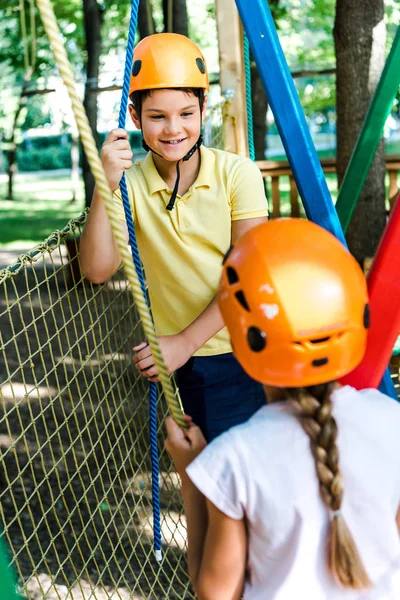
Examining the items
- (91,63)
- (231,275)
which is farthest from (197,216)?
(91,63)

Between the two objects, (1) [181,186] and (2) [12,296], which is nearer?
(1) [181,186]

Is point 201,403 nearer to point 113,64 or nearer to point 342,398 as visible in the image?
point 342,398

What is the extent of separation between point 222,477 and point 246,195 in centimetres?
104

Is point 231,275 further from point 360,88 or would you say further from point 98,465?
point 360,88

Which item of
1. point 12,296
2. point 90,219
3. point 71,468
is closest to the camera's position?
point 90,219

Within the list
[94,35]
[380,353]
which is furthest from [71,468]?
[94,35]

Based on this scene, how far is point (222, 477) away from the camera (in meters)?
1.29

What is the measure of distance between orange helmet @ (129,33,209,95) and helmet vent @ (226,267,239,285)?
2.69 ft

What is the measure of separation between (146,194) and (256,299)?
0.95 meters

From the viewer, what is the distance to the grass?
42.2 ft

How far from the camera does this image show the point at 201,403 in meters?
2.31

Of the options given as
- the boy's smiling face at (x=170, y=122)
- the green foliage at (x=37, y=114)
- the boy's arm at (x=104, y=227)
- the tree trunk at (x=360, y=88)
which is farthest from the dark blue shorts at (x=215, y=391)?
the green foliage at (x=37, y=114)

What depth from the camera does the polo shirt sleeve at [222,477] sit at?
4.20ft

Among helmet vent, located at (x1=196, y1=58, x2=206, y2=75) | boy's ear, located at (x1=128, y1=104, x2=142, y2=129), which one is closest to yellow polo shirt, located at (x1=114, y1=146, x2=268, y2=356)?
boy's ear, located at (x1=128, y1=104, x2=142, y2=129)
